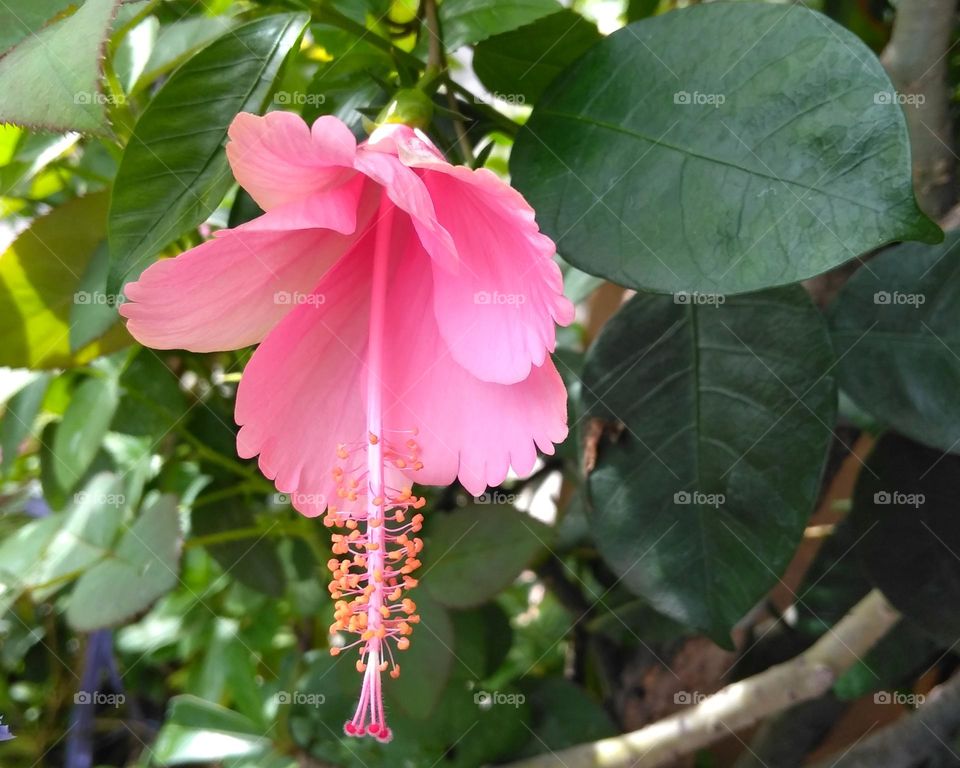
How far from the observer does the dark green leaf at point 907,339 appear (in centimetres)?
54

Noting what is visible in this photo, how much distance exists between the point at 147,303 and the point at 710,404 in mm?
363

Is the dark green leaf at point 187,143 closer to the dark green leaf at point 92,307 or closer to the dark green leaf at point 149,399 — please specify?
the dark green leaf at point 92,307

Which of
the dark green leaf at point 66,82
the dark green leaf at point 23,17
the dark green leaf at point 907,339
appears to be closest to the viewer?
the dark green leaf at point 66,82

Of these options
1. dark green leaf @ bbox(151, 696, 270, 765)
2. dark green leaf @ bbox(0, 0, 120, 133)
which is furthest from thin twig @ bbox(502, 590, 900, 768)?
dark green leaf @ bbox(0, 0, 120, 133)

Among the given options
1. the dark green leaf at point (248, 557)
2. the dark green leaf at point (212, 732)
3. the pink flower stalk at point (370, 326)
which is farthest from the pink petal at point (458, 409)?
the dark green leaf at point (212, 732)

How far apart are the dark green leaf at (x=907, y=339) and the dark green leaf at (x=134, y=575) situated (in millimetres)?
533

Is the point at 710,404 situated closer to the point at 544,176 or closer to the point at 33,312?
the point at 544,176

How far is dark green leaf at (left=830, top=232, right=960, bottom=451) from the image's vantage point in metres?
0.54

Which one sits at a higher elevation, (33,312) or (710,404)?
(33,312)

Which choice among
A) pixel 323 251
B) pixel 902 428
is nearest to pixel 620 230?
pixel 323 251

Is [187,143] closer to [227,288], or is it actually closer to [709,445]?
[227,288]

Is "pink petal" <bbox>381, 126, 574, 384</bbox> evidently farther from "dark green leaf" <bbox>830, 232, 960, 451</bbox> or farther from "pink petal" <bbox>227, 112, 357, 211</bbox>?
"dark green leaf" <bbox>830, 232, 960, 451</bbox>

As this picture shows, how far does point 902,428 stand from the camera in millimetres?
548

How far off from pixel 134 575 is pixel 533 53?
51 cm
